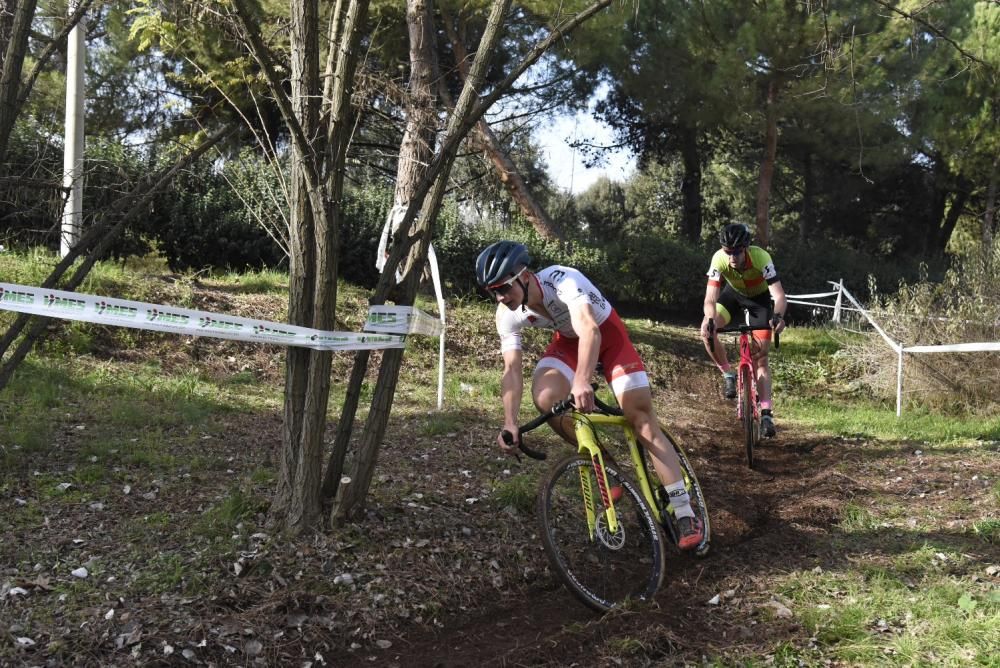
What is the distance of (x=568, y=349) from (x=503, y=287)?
83 cm

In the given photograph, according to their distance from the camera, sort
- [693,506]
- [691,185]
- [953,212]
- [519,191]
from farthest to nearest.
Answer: [953,212], [691,185], [519,191], [693,506]

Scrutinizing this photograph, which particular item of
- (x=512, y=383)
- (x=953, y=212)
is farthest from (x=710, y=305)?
(x=953, y=212)

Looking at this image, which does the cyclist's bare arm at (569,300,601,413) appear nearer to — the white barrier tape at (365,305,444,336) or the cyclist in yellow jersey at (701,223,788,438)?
the white barrier tape at (365,305,444,336)

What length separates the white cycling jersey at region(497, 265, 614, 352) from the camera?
459cm

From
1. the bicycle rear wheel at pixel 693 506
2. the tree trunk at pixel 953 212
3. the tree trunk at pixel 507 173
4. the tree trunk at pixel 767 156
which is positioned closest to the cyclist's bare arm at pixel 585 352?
the bicycle rear wheel at pixel 693 506

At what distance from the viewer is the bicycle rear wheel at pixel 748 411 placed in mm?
7430

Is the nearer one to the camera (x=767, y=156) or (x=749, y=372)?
(x=749, y=372)

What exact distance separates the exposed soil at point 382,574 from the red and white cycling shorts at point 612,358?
1.10 metres

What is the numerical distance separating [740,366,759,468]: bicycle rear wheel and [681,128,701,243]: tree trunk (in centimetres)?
2188

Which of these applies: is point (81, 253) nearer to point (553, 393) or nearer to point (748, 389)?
point (553, 393)

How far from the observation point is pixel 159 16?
599cm

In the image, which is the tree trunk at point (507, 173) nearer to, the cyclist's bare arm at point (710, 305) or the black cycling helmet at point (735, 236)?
the cyclist's bare arm at point (710, 305)

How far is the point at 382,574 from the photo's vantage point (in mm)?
4488

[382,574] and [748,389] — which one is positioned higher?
[748,389]
